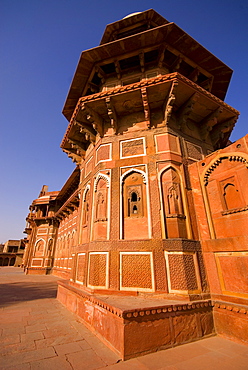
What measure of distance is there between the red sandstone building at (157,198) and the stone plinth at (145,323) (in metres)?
0.02

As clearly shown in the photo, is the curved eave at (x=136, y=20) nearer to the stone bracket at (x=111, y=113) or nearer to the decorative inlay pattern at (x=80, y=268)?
the stone bracket at (x=111, y=113)

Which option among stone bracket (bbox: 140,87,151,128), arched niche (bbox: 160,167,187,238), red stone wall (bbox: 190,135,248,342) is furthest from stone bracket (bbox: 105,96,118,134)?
red stone wall (bbox: 190,135,248,342)

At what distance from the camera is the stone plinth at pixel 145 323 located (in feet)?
9.70

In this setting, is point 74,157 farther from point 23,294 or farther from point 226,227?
point 226,227

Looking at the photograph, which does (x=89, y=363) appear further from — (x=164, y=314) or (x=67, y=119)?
(x=67, y=119)

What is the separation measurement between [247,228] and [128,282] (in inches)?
110

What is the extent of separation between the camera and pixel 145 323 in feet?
10.3

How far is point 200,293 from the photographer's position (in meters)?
4.11

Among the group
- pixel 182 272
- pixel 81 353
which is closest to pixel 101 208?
pixel 182 272

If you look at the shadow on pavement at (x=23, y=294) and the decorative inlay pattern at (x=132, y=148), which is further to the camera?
the shadow on pavement at (x=23, y=294)

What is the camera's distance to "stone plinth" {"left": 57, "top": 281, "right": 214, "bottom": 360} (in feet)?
9.70

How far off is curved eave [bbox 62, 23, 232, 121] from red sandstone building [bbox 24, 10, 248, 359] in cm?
3

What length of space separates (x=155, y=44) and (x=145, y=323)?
720 centimetres

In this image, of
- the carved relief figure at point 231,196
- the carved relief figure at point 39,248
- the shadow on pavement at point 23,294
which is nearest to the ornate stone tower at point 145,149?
the carved relief figure at point 231,196
